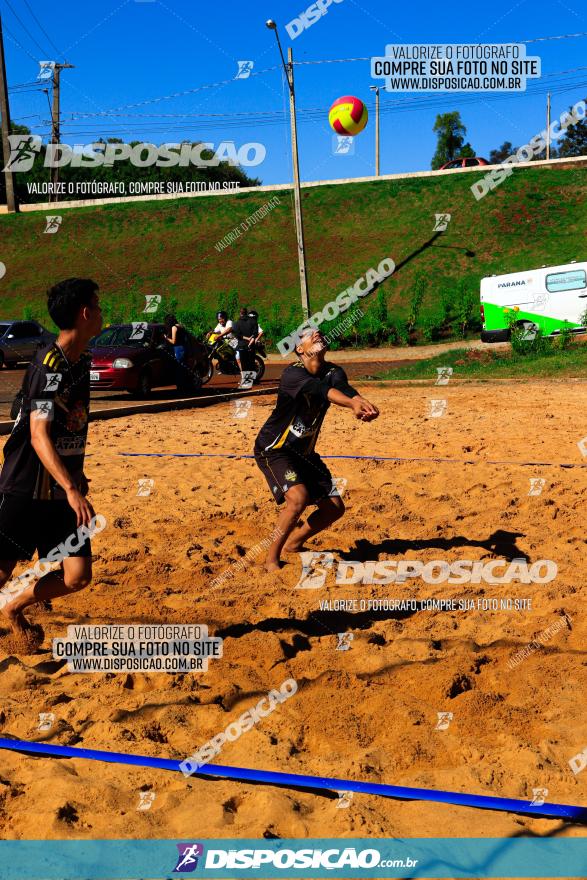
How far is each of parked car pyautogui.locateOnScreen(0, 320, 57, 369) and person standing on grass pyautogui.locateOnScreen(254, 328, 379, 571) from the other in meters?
21.3

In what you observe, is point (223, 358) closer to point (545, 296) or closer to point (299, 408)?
point (545, 296)

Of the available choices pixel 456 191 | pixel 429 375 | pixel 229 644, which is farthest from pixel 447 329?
pixel 229 644

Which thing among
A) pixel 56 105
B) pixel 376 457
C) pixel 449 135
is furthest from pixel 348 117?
pixel 449 135

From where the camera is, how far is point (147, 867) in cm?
287

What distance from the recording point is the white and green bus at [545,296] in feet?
82.4

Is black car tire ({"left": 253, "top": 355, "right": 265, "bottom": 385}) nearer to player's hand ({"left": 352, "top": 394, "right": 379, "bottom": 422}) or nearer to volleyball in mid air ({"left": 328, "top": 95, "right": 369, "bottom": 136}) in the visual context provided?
volleyball in mid air ({"left": 328, "top": 95, "right": 369, "bottom": 136})

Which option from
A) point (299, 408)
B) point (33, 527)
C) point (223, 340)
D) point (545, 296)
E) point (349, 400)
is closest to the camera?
point (33, 527)

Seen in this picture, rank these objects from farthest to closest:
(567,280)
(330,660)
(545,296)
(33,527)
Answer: (545,296)
(567,280)
(330,660)
(33,527)

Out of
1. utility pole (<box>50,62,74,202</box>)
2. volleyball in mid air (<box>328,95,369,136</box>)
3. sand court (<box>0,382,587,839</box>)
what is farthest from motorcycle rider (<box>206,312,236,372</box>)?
utility pole (<box>50,62,74,202</box>)

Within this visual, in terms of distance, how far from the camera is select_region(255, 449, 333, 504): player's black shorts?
6.21m

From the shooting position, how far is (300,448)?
20.6 feet

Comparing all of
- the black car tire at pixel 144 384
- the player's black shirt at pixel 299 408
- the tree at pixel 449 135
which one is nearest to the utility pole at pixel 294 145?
the black car tire at pixel 144 384

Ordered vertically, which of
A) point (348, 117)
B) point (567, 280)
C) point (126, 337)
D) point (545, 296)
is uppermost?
point (348, 117)

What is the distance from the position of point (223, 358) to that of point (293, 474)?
13.5 m
